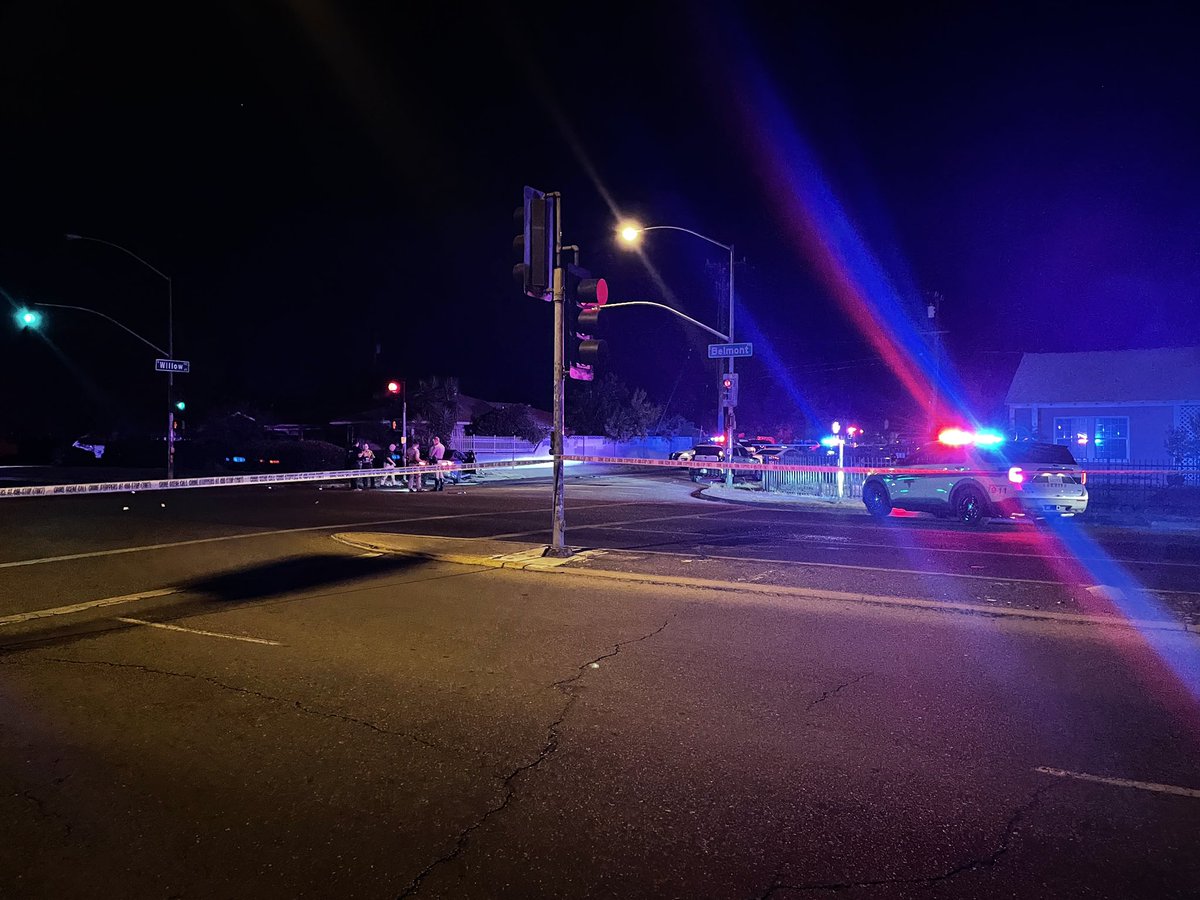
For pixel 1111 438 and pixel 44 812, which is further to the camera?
pixel 1111 438

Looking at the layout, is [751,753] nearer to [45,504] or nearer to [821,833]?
[821,833]

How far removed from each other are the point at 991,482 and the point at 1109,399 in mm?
19514

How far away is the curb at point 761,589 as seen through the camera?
7.73m

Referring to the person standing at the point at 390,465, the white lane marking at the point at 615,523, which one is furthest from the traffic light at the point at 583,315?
the person standing at the point at 390,465

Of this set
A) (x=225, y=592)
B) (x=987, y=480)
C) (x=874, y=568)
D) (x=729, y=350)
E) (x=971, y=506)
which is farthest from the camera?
(x=729, y=350)

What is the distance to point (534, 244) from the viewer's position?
34.6 ft

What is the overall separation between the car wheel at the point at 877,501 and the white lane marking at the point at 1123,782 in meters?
14.0

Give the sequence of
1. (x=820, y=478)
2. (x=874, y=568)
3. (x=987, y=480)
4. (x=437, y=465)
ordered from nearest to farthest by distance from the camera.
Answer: (x=874, y=568)
(x=987, y=480)
(x=820, y=478)
(x=437, y=465)

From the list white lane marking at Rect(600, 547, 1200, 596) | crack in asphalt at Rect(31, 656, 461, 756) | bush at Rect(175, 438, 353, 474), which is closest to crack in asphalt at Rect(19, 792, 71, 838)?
crack in asphalt at Rect(31, 656, 461, 756)

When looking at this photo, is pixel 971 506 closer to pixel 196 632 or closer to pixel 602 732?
pixel 602 732

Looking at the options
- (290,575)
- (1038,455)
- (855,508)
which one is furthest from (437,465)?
(1038,455)

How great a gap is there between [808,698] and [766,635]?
1.70 meters

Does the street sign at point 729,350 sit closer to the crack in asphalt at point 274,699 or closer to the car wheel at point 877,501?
the car wheel at point 877,501

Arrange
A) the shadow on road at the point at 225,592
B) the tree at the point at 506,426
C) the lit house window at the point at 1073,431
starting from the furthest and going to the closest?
the tree at the point at 506,426, the lit house window at the point at 1073,431, the shadow on road at the point at 225,592
